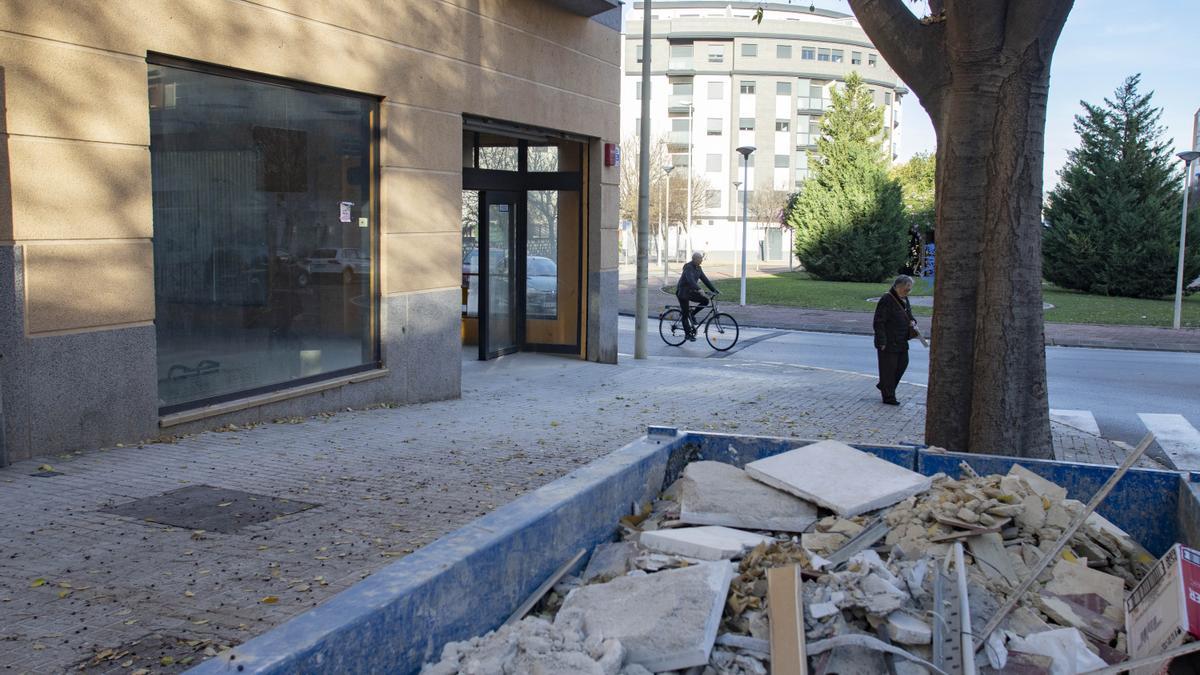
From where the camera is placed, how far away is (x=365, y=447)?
29.5 feet

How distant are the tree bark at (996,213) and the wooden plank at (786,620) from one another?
452 centimetres

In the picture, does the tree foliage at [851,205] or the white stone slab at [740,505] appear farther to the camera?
the tree foliage at [851,205]

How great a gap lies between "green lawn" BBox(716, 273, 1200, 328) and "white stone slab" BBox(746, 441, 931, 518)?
955 inches

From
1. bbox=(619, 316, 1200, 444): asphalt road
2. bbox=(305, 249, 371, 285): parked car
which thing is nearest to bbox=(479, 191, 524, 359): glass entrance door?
bbox=(619, 316, 1200, 444): asphalt road

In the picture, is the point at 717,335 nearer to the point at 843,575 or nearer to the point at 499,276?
the point at 499,276

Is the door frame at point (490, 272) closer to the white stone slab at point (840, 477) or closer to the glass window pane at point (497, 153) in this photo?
the glass window pane at point (497, 153)

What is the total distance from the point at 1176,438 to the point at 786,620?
995cm

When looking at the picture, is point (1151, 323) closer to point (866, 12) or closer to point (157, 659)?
point (866, 12)

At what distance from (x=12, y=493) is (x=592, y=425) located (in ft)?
17.9

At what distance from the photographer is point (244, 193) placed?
31.4ft

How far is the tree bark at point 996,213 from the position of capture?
7.64 meters

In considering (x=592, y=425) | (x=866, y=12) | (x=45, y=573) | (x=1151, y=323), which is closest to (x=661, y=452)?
(x=45, y=573)

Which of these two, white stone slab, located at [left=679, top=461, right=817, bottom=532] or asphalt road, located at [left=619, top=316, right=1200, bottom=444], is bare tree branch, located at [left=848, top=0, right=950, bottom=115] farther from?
asphalt road, located at [left=619, top=316, right=1200, bottom=444]

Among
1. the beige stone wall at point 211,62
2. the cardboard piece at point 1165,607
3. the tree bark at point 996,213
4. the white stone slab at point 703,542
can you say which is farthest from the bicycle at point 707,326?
the cardboard piece at point 1165,607
